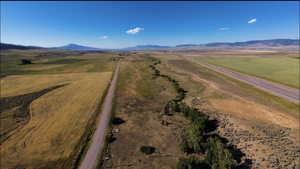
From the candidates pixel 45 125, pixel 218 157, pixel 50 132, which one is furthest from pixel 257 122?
pixel 45 125

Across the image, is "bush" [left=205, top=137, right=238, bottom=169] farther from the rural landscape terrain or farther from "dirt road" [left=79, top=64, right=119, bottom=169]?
"dirt road" [left=79, top=64, right=119, bottom=169]

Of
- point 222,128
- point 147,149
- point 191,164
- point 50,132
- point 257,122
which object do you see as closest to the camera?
point 191,164

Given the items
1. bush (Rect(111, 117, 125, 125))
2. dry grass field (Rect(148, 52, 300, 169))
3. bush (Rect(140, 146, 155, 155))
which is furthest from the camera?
bush (Rect(111, 117, 125, 125))

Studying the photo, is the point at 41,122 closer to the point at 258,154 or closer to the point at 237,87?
the point at 258,154

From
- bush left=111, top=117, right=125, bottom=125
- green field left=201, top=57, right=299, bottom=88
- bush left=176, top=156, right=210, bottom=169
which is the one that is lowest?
bush left=176, top=156, right=210, bottom=169

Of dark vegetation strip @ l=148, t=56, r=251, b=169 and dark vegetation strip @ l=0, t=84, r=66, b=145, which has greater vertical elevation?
dark vegetation strip @ l=0, t=84, r=66, b=145

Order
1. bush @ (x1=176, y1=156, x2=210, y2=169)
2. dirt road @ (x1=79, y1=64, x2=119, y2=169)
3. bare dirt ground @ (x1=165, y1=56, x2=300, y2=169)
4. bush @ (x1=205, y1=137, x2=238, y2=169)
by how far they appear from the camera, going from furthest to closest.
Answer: bare dirt ground @ (x1=165, y1=56, x2=300, y2=169), dirt road @ (x1=79, y1=64, x2=119, y2=169), bush @ (x1=176, y1=156, x2=210, y2=169), bush @ (x1=205, y1=137, x2=238, y2=169)

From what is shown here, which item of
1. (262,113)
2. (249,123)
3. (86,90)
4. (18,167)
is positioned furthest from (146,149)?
(86,90)

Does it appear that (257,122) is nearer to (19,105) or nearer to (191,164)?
(191,164)

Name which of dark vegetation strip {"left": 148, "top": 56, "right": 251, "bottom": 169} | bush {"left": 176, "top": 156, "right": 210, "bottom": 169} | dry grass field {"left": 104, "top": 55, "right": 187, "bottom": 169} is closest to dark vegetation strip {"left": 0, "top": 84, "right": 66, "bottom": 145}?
dry grass field {"left": 104, "top": 55, "right": 187, "bottom": 169}
